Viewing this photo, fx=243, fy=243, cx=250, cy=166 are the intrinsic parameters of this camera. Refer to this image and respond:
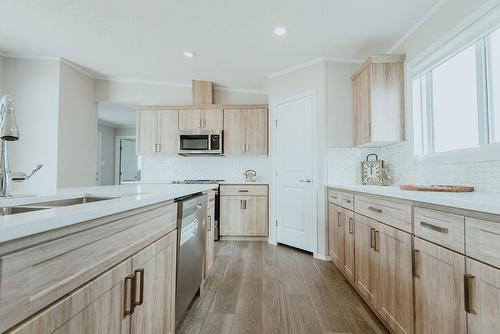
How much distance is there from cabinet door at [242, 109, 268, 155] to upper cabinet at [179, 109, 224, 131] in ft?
1.57

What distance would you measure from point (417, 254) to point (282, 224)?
234 centimetres

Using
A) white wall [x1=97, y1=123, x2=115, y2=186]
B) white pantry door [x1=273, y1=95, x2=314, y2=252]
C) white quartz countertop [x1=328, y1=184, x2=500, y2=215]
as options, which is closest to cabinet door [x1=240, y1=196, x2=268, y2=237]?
white pantry door [x1=273, y1=95, x2=314, y2=252]

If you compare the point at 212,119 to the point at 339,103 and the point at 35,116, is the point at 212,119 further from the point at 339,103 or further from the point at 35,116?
the point at 35,116

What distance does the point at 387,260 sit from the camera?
1511mm

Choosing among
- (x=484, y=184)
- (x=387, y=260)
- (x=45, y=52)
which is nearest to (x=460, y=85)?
(x=484, y=184)

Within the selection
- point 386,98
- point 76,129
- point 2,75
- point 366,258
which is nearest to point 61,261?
point 366,258

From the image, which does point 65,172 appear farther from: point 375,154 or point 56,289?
point 375,154

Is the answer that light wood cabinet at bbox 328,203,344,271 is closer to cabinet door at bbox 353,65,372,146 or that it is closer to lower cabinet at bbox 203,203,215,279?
cabinet door at bbox 353,65,372,146

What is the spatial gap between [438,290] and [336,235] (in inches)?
61.0

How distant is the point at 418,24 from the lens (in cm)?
241

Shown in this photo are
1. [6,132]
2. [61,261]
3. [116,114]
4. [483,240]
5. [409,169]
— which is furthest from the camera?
[116,114]

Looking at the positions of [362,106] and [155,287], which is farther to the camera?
[362,106]

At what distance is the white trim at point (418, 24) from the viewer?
2.14 m

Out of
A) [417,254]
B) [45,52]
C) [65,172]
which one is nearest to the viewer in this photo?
[417,254]
